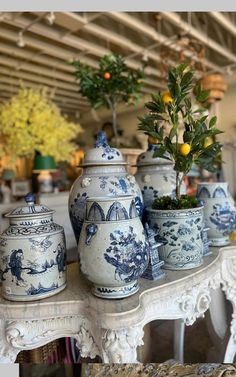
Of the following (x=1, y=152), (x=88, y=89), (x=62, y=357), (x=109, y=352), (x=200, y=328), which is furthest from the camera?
(x=1, y=152)

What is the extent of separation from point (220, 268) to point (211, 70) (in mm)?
4798

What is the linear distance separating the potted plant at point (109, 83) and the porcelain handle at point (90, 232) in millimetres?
871

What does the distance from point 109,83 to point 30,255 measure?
3.11ft

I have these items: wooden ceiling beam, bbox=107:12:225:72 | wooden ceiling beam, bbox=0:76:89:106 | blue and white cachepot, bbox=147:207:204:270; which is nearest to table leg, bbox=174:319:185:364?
blue and white cachepot, bbox=147:207:204:270

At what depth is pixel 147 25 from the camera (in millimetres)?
3479

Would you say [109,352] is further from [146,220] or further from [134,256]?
[146,220]

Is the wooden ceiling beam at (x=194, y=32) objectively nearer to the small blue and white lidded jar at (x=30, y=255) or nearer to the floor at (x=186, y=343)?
the floor at (x=186, y=343)

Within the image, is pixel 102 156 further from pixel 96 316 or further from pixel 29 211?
pixel 96 316

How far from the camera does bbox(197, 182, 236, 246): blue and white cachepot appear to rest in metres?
1.08

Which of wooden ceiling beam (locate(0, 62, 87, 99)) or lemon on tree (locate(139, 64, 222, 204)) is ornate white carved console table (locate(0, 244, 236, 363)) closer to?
lemon on tree (locate(139, 64, 222, 204))

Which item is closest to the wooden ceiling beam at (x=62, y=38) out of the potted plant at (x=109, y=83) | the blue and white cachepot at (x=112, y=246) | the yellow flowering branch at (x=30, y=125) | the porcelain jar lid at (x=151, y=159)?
the yellow flowering branch at (x=30, y=125)

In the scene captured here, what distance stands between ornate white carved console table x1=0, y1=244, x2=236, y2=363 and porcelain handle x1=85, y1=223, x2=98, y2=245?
151 mm

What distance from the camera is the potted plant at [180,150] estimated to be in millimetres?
881

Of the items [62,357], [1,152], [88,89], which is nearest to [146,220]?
[62,357]
